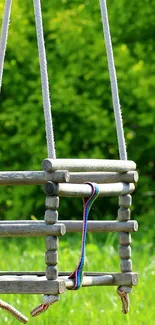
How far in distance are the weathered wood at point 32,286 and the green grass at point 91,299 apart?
4.99 feet

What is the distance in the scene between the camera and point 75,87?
10.1 metres

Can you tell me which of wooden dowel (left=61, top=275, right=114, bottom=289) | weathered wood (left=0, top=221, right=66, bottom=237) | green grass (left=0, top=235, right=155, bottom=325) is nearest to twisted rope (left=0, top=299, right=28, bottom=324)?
wooden dowel (left=61, top=275, right=114, bottom=289)

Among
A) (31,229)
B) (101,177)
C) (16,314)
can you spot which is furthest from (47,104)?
(16,314)

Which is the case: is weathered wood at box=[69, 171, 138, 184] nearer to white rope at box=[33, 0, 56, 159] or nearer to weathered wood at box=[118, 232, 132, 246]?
weathered wood at box=[118, 232, 132, 246]

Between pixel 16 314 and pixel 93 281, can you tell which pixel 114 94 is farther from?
pixel 16 314

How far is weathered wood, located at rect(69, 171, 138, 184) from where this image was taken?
4.45m

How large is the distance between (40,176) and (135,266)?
3397 mm

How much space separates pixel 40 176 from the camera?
4008 millimetres

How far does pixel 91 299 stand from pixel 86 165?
214 cm

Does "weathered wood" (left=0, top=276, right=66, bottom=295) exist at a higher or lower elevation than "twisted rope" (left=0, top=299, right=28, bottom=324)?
higher

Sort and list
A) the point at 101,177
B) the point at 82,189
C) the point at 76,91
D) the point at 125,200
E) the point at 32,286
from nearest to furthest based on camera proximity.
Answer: the point at 32,286 → the point at 82,189 → the point at 101,177 → the point at 125,200 → the point at 76,91

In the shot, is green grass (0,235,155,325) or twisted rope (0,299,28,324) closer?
twisted rope (0,299,28,324)

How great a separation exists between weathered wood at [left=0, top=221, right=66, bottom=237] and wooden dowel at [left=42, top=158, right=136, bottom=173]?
23 centimetres

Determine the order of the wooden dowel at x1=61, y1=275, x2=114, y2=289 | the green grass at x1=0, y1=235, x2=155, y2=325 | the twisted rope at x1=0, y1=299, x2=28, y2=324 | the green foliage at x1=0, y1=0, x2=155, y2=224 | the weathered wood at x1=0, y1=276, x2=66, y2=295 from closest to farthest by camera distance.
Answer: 1. the weathered wood at x1=0, y1=276, x2=66, y2=295
2. the wooden dowel at x1=61, y1=275, x2=114, y2=289
3. the twisted rope at x1=0, y1=299, x2=28, y2=324
4. the green grass at x1=0, y1=235, x2=155, y2=325
5. the green foliage at x1=0, y1=0, x2=155, y2=224
